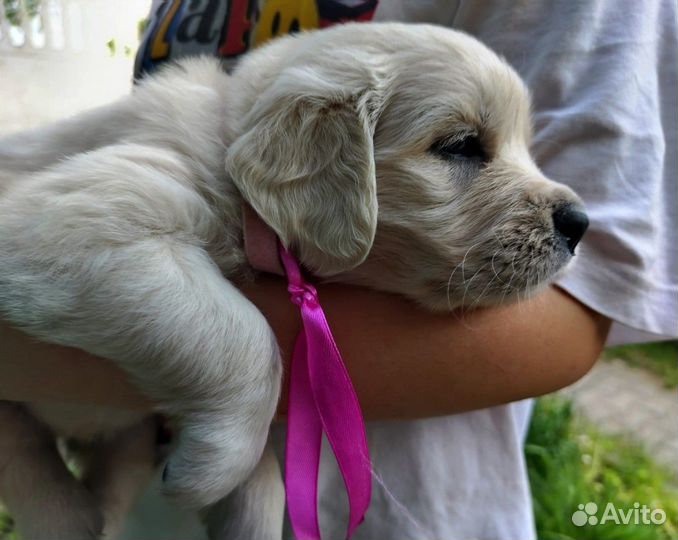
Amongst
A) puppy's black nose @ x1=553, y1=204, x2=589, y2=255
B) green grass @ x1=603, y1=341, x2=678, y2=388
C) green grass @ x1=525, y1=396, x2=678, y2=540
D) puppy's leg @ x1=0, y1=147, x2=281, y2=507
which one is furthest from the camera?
green grass @ x1=603, y1=341, x2=678, y2=388

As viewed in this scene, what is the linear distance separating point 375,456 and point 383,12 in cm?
104

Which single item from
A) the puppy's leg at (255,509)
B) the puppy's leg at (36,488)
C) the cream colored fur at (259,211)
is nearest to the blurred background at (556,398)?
the puppy's leg at (36,488)

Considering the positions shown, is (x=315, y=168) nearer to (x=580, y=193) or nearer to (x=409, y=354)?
(x=409, y=354)

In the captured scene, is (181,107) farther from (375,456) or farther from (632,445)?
(632,445)

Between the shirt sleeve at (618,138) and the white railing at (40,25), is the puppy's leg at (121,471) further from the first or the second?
the white railing at (40,25)

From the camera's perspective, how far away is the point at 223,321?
3.71 feet

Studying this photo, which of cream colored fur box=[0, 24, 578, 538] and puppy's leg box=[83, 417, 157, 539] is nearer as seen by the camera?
cream colored fur box=[0, 24, 578, 538]

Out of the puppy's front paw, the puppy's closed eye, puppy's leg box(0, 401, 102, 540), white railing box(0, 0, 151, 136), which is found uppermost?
the puppy's closed eye

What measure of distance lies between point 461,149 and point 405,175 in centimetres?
13

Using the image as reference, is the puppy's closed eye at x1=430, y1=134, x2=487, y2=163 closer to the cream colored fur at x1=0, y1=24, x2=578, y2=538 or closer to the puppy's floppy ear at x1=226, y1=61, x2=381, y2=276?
the cream colored fur at x1=0, y1=24, x2=578, y2=538

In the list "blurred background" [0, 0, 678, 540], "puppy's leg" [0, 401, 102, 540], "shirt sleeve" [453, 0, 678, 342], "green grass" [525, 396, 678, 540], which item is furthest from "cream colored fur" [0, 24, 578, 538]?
"green grass" [525, 396, 678, 540]

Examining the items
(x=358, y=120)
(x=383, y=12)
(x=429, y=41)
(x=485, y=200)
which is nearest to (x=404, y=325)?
(x=485, y=200)

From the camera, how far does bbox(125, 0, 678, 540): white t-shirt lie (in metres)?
1.33

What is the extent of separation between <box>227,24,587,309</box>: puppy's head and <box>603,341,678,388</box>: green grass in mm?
4164
